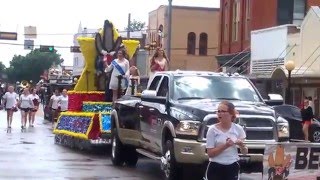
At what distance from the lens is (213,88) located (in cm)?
1355

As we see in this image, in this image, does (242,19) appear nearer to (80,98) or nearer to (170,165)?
(80,98)

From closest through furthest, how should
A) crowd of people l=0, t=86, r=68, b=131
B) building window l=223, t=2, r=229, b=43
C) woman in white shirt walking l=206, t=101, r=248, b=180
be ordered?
woman in white shirt walking l=206, t=101, r=248, b=180 < crowd of people l=0, t=86, r=68, b=131 < building window l=223, t=2, r=229, b=43

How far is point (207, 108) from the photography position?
12141mm

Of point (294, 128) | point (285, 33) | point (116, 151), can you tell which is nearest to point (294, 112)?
point (294, 128)

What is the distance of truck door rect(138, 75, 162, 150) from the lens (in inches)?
548

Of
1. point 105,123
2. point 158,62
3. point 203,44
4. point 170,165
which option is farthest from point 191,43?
point 170,165

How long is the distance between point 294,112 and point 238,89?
1314 cm

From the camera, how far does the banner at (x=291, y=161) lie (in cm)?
954

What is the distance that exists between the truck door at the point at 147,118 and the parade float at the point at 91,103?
3136 millimetres

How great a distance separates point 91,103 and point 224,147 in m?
11.0

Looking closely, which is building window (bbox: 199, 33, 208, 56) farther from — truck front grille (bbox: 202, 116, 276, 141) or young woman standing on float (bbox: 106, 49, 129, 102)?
truck front grille (bbox: 202, 116, 276, 141)

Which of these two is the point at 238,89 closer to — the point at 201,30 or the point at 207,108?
the point at 207,108

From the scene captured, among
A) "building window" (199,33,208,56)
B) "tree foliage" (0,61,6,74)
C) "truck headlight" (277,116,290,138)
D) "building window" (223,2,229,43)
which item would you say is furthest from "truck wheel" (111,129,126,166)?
"tree foliage" (0,61,6,74)

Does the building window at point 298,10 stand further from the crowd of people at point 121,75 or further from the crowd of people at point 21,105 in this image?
the crowd of people at point 121,75
